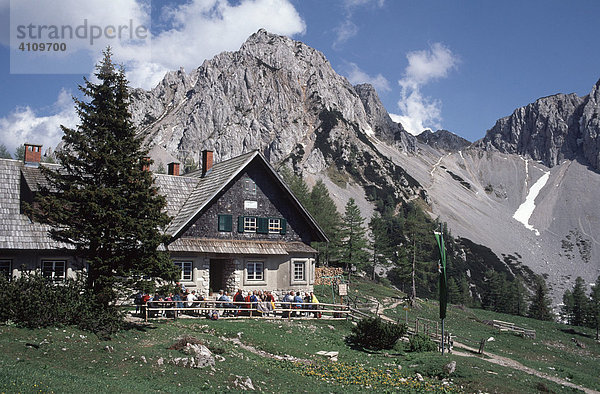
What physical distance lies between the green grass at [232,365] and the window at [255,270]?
6.53 meters

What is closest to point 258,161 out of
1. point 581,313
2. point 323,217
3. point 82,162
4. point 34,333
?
point 82,162

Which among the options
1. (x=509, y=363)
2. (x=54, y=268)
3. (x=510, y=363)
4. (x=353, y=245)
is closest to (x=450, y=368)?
(x=509, y=363)

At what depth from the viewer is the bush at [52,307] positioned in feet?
53.2

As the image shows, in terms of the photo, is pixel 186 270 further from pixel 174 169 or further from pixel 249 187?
pixel 174 169

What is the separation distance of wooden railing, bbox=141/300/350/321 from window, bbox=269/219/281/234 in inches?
225

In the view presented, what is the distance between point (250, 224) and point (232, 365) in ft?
57.9

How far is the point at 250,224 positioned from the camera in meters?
33.2

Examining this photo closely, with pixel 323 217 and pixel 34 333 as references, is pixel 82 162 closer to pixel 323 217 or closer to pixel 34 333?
pixel 34 333

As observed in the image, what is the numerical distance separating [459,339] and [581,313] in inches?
2320

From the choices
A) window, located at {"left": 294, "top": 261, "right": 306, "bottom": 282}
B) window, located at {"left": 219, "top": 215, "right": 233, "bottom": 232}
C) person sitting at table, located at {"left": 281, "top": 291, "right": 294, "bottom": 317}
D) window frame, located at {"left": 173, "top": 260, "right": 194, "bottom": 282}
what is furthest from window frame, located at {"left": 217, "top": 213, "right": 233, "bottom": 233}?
person sitting at table, located at {"left": 281, "top": 291, "right": 294, "bottom": 317}

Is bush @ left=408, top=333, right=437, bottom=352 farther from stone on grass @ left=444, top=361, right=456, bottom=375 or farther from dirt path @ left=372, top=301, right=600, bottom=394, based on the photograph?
stone on grass @ left=444, top=361, right=456, bottom=375

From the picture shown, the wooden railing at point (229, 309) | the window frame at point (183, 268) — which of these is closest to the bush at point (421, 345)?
the wooden railing at point (229, 309)

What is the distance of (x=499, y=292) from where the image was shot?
8975cm

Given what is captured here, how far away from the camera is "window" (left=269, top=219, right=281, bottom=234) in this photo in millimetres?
33781
